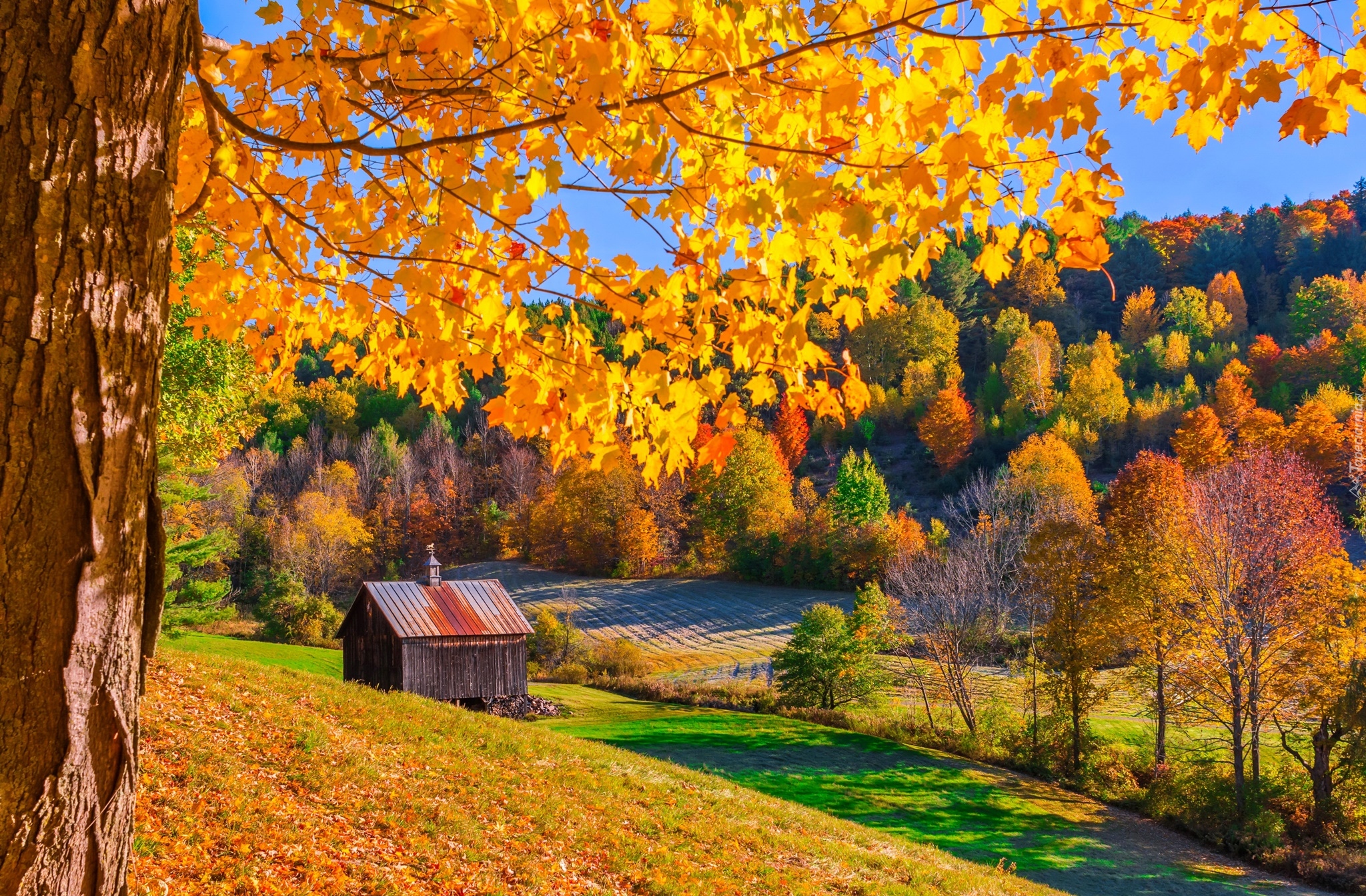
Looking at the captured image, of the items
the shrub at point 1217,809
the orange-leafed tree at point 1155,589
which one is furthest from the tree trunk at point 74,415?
the orange-leafed tree at point 1155,589

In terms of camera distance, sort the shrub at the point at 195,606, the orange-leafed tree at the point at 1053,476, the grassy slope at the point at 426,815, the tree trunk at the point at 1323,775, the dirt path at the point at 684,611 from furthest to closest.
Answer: the orange-leafed tree at the point at 1053,476 < the dirt path at the point at 684,611 < the shrub at the point at 195,606 < the tree trunk at the point at 1323,775 < the grassy slope at the point at 426,815

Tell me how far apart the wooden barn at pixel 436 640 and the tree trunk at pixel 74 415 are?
77.5 ft

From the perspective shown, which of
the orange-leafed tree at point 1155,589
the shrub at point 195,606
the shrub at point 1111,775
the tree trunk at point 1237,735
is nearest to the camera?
the tree trunk at point 1237,735

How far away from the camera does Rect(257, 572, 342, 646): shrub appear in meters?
37.1

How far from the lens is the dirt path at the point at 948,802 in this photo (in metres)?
14.8

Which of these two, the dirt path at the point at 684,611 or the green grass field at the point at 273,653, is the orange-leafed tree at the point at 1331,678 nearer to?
the dirt path at the point at 684,611

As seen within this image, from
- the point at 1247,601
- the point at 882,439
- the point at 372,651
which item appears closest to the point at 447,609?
the point at 372,651

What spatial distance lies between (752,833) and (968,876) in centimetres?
269

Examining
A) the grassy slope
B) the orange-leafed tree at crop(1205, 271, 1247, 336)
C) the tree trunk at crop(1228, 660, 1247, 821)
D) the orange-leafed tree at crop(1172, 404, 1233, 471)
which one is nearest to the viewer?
the grassy slope

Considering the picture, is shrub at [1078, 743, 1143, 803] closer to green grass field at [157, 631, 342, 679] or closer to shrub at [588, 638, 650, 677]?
shrub at [588, 638, 650, 677]

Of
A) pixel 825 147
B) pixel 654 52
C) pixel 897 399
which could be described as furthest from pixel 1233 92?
pixel 897 399

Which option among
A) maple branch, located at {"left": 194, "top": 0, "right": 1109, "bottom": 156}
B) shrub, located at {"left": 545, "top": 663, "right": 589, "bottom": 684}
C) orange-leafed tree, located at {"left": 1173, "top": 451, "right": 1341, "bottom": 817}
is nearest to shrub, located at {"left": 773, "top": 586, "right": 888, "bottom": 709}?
orange-leafed tree, located at {"left": 1173, "top": 451, "right": 1341, "bottom": 817}

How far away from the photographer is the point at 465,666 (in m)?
25.0

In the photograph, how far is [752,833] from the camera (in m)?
8.60
